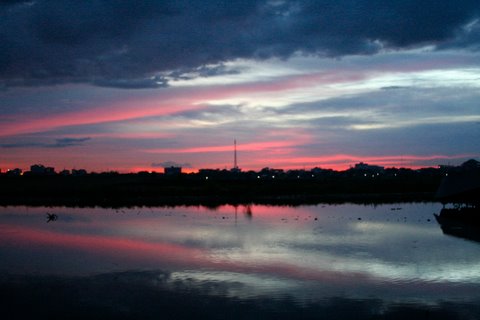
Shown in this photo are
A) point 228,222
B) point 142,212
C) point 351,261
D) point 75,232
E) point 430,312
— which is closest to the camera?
point 430,312

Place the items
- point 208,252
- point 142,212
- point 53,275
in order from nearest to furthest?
point 53,275, point 208,252, point 142,212

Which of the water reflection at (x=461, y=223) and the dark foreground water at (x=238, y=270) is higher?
the water reflection at (x=461, y=223)

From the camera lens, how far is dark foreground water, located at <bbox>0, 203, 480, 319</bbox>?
14992 millimetres

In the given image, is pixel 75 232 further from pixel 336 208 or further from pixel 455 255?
pixel 336 208

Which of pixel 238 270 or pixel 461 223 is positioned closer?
pixel 238 270

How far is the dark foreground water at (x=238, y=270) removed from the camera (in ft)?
49.2

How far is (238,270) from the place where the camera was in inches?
798

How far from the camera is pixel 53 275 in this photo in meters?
20.1

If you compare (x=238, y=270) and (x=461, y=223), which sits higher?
(x=461, y=223)

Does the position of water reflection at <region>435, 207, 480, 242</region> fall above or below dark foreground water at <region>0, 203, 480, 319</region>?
above

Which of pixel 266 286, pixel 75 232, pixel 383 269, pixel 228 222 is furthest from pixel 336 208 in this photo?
pixel 266 286

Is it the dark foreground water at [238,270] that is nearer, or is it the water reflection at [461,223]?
the dark foreground water at [238,270]

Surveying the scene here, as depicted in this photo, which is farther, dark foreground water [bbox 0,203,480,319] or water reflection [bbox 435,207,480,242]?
water reflection [bbox 435,207,480,242]

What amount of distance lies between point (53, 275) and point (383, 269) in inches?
508
